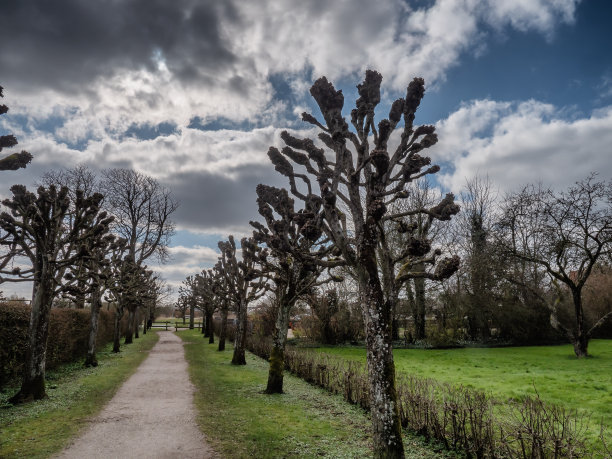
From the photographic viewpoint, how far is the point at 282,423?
8.38 meters

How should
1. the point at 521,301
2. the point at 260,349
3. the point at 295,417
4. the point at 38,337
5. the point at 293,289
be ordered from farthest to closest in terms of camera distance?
the point at 521,301
the point at 260,349
the point at 293,289
the point at 38,337
the point at 295,417

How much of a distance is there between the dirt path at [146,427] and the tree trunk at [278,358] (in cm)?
267

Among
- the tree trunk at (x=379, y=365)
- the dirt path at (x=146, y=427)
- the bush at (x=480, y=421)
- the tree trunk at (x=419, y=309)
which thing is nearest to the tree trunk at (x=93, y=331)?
the dirt path at (x=146, y=427)

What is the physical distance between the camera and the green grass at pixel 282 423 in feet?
22.1

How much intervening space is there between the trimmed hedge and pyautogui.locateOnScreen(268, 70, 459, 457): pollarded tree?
36.4ft

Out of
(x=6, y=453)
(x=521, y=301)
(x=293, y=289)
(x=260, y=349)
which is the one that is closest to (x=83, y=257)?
(x=6, y=453)

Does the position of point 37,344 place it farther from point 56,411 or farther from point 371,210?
point 371,210

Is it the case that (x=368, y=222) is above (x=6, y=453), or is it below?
above

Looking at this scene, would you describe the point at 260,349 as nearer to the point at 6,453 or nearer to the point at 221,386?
the point at 221,386

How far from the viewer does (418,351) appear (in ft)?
79.6

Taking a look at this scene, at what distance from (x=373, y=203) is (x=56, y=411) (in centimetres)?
1004

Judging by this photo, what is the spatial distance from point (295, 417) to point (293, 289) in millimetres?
4125

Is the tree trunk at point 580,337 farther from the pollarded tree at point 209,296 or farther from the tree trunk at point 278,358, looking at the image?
the pollarded tree at point 209,296

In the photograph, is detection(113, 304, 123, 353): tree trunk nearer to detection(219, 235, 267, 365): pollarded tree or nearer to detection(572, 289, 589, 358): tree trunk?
detection(219, 235, 267, 365): pollarded tree
